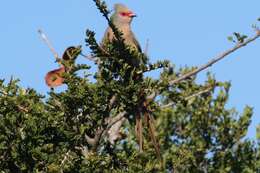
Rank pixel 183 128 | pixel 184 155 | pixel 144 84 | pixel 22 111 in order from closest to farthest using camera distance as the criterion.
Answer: pixel 144 84 < pixel 22 111 < pixel 184 155 < pixel 183 128

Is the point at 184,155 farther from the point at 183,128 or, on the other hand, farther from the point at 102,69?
the point at 183,128

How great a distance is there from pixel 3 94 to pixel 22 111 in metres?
0.51

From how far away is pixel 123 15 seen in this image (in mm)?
14102

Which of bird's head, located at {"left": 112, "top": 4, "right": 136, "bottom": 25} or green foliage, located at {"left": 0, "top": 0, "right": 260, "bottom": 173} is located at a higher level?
bird's head, located at {"left": 112, "top": 4, "right": 136, "bottom": 25}

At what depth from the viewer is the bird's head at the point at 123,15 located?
1394 centimetres

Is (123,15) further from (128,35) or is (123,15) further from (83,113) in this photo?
(83,113)

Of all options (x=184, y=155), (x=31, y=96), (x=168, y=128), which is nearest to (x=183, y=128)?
(x=168, y=128)

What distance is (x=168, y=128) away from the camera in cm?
2580

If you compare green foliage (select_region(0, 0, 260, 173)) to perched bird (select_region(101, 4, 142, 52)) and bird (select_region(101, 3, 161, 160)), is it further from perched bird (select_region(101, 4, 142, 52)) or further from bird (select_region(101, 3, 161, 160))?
perched bird (select_region(101, 4, 142, 52))

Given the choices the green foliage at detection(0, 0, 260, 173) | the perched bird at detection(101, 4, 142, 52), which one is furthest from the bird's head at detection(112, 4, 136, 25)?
the green foliage at detection(0, 0, 260, 173)

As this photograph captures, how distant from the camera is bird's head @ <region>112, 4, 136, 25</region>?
13.9m

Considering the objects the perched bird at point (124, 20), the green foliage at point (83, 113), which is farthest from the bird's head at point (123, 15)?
the green foliage at point (83, 113)

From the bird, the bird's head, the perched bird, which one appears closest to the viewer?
the bird

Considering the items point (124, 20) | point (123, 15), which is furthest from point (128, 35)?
point (123, 15)
